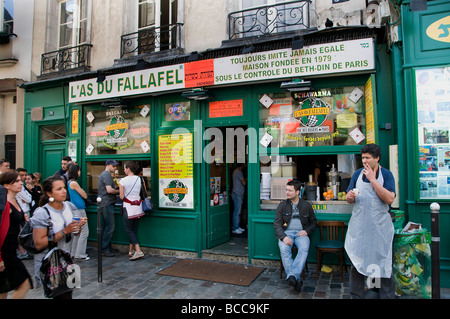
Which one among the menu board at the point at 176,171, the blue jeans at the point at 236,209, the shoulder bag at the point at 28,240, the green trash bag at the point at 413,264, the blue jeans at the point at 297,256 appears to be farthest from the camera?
the blue jeans at the point at 236,209

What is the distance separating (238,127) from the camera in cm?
641

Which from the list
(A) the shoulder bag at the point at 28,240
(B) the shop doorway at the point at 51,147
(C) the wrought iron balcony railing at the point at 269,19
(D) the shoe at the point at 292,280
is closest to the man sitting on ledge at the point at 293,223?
(D) the shoe at the point at 292,280

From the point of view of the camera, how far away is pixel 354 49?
4887mm

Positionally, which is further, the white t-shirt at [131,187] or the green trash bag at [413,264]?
the white t-shirt at [131,187]

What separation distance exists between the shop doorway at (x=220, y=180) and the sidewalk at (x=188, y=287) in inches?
51.5

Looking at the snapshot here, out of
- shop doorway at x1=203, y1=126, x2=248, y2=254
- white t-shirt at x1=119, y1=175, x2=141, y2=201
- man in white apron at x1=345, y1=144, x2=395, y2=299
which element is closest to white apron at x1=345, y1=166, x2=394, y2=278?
man in white apron at x1=345, y1=144, x2=395, y2=299

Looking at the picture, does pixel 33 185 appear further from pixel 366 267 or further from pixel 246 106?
pixel 366 267

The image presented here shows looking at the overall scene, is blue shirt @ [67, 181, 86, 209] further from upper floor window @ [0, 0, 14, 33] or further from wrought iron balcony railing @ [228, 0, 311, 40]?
upper floor window @ [0, 0, 14, 33]

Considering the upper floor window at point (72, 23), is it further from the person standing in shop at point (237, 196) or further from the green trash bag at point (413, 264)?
the green trash bag at point (413, 264)

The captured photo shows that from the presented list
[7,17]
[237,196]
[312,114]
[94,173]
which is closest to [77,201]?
[94,173]

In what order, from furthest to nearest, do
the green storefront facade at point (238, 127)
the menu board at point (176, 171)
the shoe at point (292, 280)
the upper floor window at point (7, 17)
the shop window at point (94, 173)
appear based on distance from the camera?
the upper floor window at point (7, 17)
the shop window at point (94, 173)
the menu board at point (176, 171)
the green storefront facade at point (238, 127)
the shoe at point (292, 280)

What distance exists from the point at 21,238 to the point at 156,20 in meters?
5.55

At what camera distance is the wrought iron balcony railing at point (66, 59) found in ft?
25.3

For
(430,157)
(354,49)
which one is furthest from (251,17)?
(430,157)
